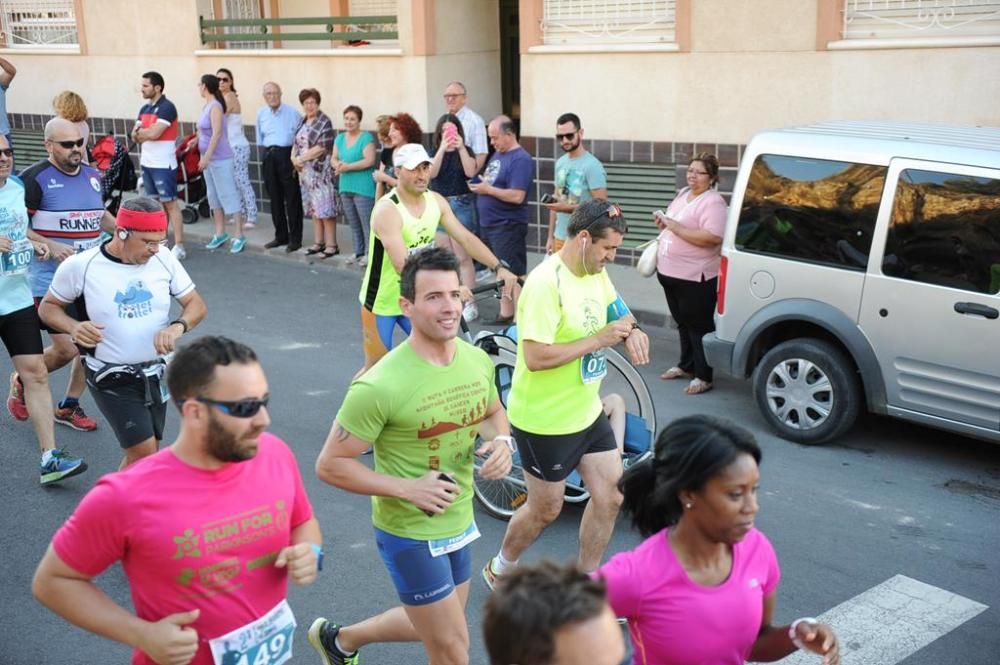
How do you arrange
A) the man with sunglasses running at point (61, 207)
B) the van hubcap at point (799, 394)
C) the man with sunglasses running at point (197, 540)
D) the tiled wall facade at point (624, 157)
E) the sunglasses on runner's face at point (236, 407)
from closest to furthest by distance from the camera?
the man with sunglasses running at point (197, 540), the sunglasses on runner's face at point (236, 407), the man with sunglasses running at point (61, 207), the van hubcap at point (799, 394), the tiled wall facade at point (624, 157)

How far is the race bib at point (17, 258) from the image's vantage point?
7.21 metres

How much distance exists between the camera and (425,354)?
4.49 metres

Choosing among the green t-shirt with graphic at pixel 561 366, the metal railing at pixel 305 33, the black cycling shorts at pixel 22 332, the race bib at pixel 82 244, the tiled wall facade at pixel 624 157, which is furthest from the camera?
the metal railing at pixel 305 33

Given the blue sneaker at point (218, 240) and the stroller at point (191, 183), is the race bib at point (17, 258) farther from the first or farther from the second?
the stroller at point (191, 183)

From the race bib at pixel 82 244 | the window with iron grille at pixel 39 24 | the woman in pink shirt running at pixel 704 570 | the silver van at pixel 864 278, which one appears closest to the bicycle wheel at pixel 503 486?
the silver van at pixel 864 278

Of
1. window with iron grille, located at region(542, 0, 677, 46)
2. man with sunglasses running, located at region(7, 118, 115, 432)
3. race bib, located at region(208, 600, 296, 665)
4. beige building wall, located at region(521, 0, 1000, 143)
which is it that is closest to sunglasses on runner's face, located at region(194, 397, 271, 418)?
race bib, located at region(208, 600, 296, 665)

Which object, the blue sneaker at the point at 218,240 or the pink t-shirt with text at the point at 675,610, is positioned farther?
the blue sneaker at the point at 218,240

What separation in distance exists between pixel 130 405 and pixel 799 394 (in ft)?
14.2

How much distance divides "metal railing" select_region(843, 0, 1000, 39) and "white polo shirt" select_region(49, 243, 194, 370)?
7.94 m

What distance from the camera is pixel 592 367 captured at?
5586 millimetres

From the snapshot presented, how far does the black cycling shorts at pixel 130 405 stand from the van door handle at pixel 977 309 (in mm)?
4650

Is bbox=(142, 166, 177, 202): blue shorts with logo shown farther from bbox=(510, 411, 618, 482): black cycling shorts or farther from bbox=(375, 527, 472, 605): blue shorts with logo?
bbox=(375, 527, 472, 605): blue shorts with logo

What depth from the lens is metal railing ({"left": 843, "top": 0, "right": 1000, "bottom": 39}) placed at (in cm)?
1087

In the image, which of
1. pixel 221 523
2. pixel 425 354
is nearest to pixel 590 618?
pixel 221 523
